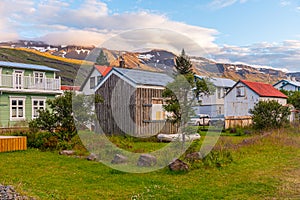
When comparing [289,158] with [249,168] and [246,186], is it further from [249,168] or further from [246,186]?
[246,186]

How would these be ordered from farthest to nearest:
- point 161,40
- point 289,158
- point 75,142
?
point 75,142 → point 161,40 → point 289,158

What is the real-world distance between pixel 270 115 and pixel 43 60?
148 meters

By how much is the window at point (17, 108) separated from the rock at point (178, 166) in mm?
19416

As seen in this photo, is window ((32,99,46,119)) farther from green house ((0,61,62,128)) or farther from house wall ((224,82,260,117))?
house wall ((224,82,260,117))

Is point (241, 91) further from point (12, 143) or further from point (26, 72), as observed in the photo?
point (12, 143)

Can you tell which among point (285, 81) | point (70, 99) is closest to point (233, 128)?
point (70, 99)

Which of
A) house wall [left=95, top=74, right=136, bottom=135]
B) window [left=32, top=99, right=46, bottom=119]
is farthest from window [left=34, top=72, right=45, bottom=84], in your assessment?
house wall [left=95, top=74, right=136, bottom=135]

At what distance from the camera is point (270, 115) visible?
20.6 m

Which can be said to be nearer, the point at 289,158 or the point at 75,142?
the point at 289,158

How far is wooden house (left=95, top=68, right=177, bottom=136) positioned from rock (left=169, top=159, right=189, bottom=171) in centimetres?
972

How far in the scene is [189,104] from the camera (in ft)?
40.5

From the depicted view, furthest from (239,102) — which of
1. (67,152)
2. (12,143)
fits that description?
(12,143)

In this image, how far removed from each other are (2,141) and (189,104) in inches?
322

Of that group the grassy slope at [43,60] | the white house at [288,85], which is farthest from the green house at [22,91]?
the grassy slope at [43,60]
